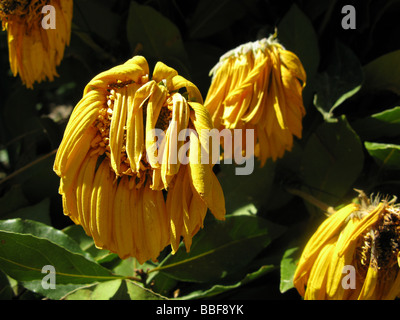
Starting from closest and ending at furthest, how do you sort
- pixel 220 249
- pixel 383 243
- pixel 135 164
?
pixel 135 164
pixel 383 243
pixel 220 249

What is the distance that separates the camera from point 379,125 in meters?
0.75

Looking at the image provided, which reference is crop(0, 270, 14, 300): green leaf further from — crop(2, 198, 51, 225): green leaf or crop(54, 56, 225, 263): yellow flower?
crop(54, 56, 225, 263): yellow flower

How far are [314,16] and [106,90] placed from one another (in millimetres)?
465

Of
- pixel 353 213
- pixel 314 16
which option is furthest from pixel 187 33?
pixel 353 213

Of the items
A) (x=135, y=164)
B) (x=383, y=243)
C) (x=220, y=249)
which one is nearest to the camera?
(x=135, y=164)

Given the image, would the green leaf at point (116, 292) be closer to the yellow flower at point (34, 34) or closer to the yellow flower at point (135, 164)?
the yellow flower at point (135, 164)

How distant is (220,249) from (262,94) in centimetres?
23

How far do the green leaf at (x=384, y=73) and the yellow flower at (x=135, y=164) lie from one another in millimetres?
387

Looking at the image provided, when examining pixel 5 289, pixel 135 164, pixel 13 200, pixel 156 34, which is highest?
pixel 156 34

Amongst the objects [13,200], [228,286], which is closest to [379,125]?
[228,286]

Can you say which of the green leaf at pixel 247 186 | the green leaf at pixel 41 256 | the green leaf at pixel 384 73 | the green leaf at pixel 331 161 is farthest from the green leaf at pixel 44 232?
the green leaf at pixel 384 73

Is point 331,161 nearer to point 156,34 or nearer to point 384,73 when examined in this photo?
point 384,73

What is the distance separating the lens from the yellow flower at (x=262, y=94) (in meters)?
0.63

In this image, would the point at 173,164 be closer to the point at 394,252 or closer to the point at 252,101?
the point at 252,101
